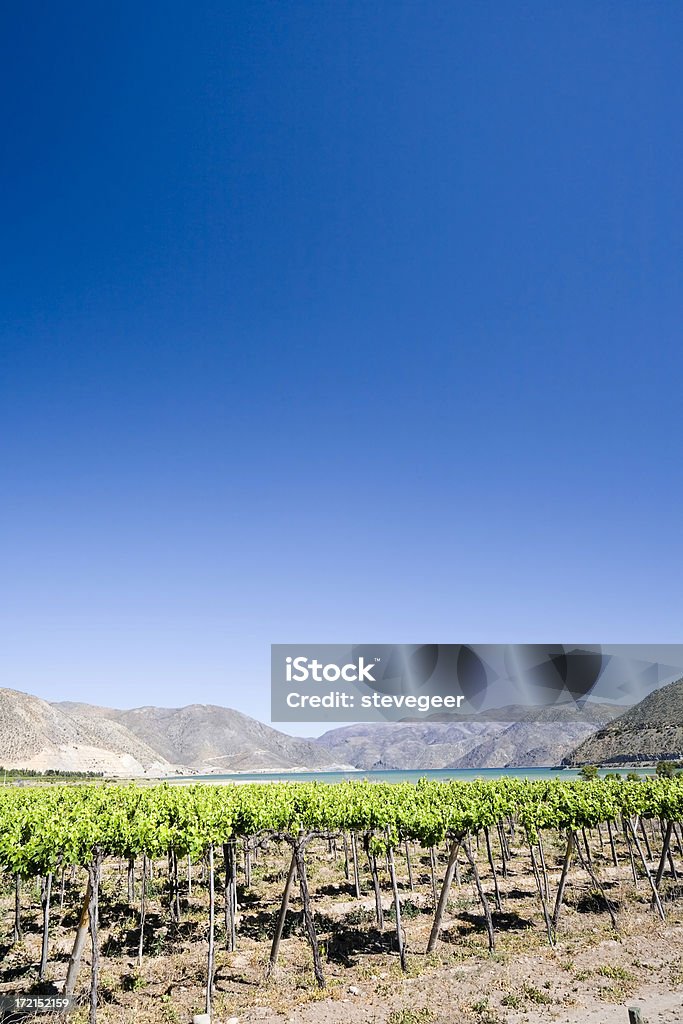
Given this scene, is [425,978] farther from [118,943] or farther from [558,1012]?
[118,943]

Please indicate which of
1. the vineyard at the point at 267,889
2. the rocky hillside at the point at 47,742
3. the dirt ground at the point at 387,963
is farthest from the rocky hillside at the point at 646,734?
the rocky hillside at the point at 47,742

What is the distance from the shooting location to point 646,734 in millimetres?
104125

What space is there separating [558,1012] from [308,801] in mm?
8222

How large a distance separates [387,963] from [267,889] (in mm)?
10639

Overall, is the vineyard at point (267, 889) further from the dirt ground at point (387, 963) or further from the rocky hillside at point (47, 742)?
the rocky hillside at point (47, 742)

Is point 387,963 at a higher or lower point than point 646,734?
higher

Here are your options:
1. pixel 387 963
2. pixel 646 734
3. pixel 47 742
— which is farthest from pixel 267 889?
pixel 47 742

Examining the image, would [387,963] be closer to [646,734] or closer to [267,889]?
[267,889]

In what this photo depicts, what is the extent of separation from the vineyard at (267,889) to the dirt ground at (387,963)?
112 mm

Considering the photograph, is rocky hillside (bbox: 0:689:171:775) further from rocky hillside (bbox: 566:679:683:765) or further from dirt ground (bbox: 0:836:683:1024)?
dirt ground (bbox: 0:836:683:1024)

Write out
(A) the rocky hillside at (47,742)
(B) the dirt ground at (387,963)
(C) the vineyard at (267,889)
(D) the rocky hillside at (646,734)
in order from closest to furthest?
(B) the dirt ground at (387,963)
(C) the vineyard at (267,889)
(D) the rocky hillside at (646,734)
(A) the rocky hillside at (47,742)

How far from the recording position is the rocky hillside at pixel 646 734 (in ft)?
322

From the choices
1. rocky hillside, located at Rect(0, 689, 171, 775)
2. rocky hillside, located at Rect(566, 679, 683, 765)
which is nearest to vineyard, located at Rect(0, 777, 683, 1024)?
rocky hillside, located at Rect(566, 679, 683, 765)

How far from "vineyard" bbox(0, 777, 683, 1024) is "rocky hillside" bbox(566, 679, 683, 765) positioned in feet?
270
